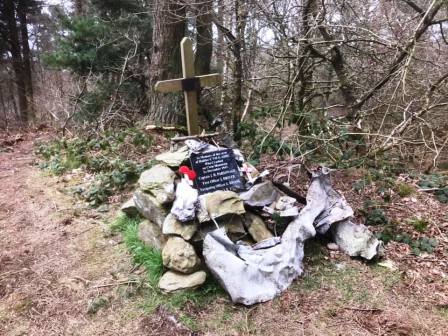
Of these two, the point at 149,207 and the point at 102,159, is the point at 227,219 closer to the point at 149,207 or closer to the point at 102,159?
the point at 149,207

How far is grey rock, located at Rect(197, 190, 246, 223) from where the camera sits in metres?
2.85

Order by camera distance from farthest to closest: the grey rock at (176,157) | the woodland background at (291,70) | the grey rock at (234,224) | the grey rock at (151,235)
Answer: the woodland background at (291,70)
the grey rock at (176,157)
the grey rock at (151,235)
the grey rock at (234,224)

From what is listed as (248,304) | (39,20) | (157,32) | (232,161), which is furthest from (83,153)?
(39,20)

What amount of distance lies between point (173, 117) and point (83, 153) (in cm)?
153

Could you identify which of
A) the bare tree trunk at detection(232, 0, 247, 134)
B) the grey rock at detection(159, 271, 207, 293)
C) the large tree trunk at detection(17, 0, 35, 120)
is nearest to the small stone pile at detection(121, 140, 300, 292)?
the grey rock at detection(159, 271, 207, 293)

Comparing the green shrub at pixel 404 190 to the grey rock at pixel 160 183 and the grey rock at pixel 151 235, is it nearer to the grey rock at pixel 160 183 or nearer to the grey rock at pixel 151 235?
the grey rock at pixel 160 183

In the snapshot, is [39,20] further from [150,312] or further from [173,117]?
[150,312]

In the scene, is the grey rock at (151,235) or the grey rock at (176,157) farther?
the grey rock at (176,157)

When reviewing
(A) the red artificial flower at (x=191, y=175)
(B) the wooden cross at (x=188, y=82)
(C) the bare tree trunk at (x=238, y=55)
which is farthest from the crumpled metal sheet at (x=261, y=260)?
(C) the bare tree trunk at (x=238, y=55)

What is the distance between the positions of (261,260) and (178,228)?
0.71 meters

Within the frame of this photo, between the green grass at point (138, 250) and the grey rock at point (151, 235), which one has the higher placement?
the grey rock at point (151, 235)

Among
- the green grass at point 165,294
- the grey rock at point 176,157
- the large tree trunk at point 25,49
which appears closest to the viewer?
the green grass at point 165,294

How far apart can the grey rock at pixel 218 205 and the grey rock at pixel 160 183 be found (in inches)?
11.8

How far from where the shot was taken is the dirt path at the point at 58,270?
245 cm
